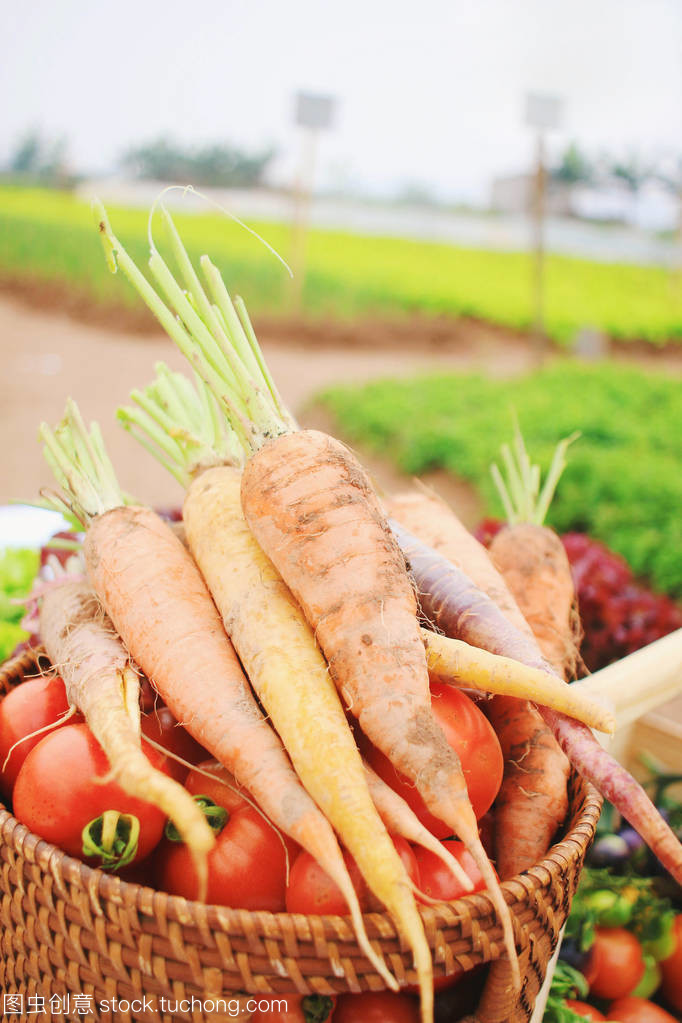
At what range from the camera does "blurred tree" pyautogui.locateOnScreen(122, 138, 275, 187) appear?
1953 cm

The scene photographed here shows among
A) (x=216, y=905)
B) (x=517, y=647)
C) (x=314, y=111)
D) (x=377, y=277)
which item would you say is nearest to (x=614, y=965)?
(x=517, y=647)

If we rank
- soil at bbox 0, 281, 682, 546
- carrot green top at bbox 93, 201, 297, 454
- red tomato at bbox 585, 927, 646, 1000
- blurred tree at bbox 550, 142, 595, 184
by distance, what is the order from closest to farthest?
carrot green top at bbox 93, 201, 297, 454, red tomato at bbox 585, 927, 646, 1000, soil at bbox 0, 281, 682, 546, blurred tree at bbox 550, 142, 595, 184

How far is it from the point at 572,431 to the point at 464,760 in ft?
16.3

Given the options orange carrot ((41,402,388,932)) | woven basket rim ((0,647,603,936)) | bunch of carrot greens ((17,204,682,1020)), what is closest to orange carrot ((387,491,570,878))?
bunch of carrot greens ((17,204,682,1020))

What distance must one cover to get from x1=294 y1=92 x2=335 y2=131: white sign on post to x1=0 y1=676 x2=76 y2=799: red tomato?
7487 mm

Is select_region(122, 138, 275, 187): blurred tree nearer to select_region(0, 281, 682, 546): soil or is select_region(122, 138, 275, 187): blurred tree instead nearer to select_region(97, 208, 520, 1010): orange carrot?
select_region(0, 281, 682, 546): soil

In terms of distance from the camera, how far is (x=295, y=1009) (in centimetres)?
85

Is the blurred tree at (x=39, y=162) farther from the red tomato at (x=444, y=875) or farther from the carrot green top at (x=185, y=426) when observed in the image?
the red tomato at (x=444, y=875)

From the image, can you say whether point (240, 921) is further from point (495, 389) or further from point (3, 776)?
point (495, 389)

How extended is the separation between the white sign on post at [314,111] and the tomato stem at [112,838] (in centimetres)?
774

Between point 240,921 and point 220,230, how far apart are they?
18400mm

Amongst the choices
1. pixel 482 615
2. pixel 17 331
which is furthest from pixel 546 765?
pixel 17 331

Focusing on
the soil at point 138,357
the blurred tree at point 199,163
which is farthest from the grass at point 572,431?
the blurred tree at point 199,163

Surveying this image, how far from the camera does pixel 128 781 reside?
Answer: 86 centimetres
